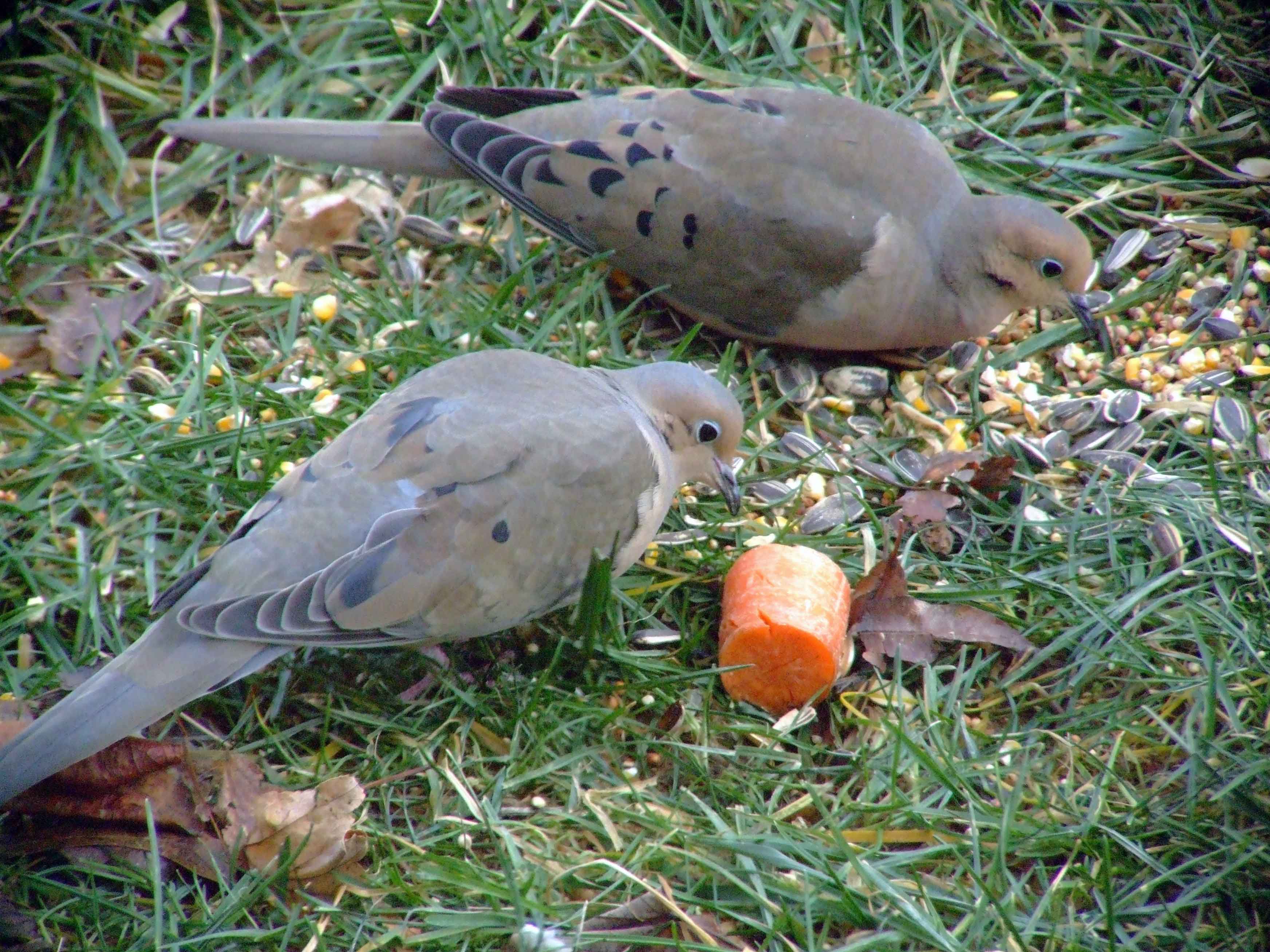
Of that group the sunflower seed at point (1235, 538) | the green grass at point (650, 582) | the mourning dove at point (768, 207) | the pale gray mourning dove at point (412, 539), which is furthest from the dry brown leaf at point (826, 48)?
the sunflower seed at point (1235, 538)

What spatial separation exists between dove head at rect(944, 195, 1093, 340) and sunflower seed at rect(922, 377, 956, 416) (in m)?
0.24

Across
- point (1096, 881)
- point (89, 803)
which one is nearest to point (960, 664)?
point (1096, 881)

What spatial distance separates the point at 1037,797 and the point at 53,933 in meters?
2.49

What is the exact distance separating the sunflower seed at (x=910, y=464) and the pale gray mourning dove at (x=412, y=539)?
3.00 feet

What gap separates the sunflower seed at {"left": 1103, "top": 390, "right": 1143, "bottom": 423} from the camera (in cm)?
409

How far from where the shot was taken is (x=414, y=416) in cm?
327

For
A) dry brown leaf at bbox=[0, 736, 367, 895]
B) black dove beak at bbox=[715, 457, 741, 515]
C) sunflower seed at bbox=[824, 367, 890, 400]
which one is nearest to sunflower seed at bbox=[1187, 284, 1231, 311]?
sunflower seed at bbox=[824, 367, 890, 400]

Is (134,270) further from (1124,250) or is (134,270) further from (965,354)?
(1124,250)

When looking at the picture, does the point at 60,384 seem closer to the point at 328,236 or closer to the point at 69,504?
the point at 69,504

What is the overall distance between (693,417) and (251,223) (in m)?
2.04

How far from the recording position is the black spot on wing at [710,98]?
427 centimetres

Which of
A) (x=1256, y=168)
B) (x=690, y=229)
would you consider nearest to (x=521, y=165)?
(x=690, y=229)

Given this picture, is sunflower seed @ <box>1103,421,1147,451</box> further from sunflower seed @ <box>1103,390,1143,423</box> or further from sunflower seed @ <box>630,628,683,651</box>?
sunflower seed @ <box>630,628,683,651</box>

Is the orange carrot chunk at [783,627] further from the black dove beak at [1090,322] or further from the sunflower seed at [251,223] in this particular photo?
the sunflower seed at [251,223]
